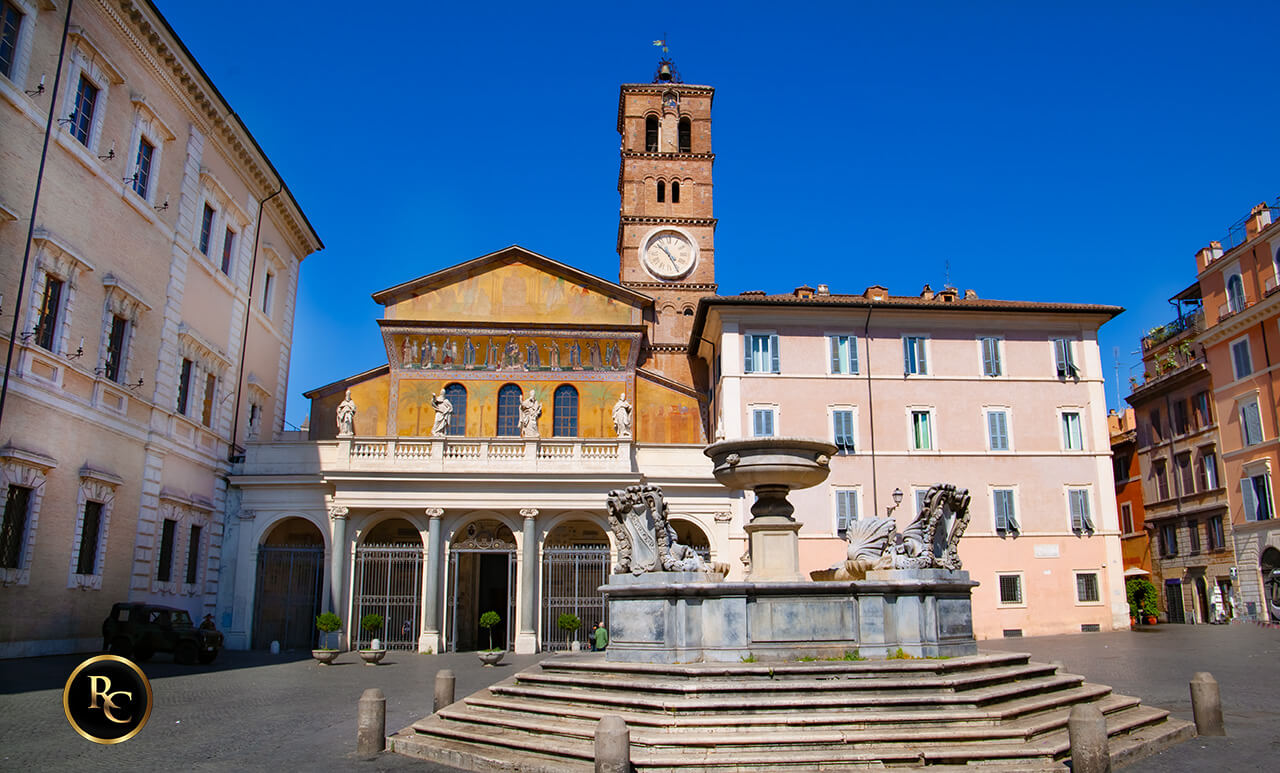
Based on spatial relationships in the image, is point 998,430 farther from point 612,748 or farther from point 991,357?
point 612,748

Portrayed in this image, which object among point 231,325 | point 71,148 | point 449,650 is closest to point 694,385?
point 449,650

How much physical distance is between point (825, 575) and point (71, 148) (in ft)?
56.4

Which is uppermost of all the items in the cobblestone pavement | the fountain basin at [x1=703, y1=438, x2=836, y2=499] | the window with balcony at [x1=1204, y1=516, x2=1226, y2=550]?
the window with balcony at [x1=1204, y1=516, x2=1226, y2=550]

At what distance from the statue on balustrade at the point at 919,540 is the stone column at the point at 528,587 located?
15.4m

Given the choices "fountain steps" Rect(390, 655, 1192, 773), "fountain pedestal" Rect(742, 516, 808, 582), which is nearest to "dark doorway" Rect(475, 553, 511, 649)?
"fountain pedestal" Rect(742, 516, 808, 582)

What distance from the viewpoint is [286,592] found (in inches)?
1110

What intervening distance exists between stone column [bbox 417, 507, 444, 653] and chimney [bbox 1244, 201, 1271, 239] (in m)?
29.4

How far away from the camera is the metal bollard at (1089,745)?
8039 mm

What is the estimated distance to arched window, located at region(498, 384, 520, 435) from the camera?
31312 millimetres

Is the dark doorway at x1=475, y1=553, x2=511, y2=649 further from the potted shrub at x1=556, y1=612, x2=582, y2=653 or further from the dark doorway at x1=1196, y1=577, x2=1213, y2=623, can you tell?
the dark doorway at x1=1196, y1=577, x2=1213, y2=623

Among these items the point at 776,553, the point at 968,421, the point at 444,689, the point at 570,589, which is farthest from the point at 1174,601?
the point at 444,689

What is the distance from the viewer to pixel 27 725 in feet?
37.1

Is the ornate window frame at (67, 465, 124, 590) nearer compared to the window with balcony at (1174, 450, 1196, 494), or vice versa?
the ornate window frame at (67, 465, 124, 590)

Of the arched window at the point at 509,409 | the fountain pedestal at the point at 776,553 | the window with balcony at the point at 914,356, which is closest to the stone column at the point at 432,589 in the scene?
the arched window at the point at 509,409
